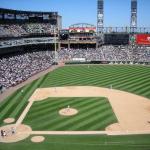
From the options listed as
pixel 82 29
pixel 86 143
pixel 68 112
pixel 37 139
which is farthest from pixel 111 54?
pixel 37 139

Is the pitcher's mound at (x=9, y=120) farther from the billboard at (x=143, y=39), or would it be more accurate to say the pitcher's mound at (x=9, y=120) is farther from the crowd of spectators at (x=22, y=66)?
the billboard at (x=143, y=39)

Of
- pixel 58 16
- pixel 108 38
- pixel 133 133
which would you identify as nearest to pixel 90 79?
pixel 133 133

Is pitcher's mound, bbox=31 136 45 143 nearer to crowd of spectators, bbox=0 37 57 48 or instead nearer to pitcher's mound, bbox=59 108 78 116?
pitcher's mound, bbox=59 108 78 116

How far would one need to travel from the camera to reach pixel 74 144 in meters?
23.9

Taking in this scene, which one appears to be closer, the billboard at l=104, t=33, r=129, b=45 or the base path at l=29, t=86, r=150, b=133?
the base path at l=29, t=86, r=150, b=133

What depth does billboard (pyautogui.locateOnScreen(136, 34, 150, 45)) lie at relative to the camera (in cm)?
8330

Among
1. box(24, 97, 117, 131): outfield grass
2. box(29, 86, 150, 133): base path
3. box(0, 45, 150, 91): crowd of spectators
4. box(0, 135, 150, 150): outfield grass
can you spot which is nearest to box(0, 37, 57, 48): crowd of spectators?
box(0, 45, 150, 91): crowd of spectators

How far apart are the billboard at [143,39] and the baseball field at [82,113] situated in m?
35.2

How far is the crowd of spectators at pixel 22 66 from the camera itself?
4790 centimetres

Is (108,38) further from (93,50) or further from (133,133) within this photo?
(133,133)

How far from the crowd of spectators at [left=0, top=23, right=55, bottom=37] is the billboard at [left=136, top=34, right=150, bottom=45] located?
32.0 m

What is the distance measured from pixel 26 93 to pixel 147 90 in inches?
828

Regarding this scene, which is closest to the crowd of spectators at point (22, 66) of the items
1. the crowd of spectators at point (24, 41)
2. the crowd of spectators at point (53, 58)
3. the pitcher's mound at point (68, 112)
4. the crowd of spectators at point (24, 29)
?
the crowd of spectators at point (53, 58)

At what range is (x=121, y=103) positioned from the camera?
35312 millimetres
